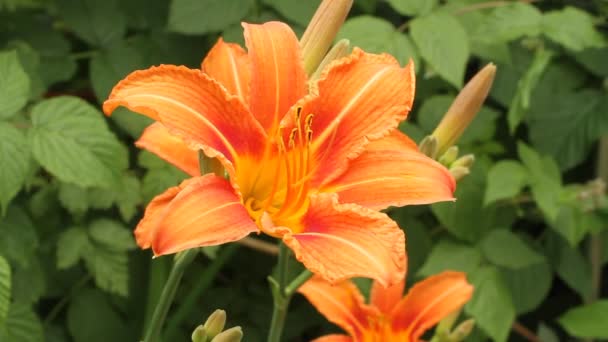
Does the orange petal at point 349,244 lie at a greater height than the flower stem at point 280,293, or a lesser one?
greater

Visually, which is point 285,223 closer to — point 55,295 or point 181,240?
point 181,240

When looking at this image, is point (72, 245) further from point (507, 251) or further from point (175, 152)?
point (507, 251)

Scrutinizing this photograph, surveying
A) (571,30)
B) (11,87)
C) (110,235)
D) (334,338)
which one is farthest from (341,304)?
(571,30)

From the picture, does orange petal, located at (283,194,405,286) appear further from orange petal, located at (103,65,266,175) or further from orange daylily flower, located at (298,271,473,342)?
Answer: orange daylily flower, located at (298,271,473,342)

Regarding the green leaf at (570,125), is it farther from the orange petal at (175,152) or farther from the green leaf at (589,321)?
the orange petal at (175,152)

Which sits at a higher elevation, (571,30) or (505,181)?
(571,30)

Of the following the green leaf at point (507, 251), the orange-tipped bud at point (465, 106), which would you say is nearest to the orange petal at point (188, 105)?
the orange-tipped bud at point (465, 106)

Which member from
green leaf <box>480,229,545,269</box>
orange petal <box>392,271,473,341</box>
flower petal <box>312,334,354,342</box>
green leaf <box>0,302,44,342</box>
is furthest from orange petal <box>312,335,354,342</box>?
green leaf <box>480,229,545,269</box>
